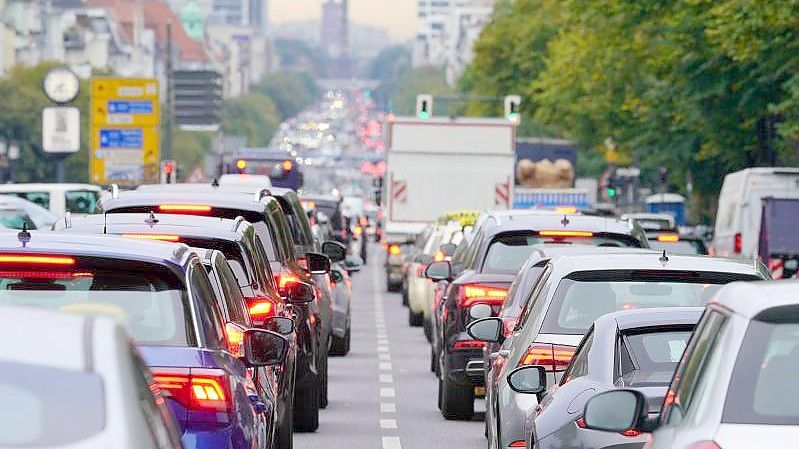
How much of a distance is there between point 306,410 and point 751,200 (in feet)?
79.9

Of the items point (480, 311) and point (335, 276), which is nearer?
point (480, 311)

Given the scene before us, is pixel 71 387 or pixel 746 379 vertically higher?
pixel 71 387

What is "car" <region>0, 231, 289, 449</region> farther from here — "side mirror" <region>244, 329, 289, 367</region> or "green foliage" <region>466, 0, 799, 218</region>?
"green foliage" <region>466, 0, 799, 218</region>

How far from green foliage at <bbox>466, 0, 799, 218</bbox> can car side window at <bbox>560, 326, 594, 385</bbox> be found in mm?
30444

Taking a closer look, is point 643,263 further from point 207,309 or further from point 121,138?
point 121,138

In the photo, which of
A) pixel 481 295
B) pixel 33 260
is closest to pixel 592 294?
pixel 33 260

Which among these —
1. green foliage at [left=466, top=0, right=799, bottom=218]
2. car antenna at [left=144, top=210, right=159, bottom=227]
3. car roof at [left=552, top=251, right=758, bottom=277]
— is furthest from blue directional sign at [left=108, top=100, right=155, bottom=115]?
car roof at [left=552, top=251, right=758, bottom=277]

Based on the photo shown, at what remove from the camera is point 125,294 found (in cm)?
894

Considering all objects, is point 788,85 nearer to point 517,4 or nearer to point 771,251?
point 771,251

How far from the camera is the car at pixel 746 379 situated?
5922 mm

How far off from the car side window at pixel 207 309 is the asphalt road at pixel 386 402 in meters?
6.45

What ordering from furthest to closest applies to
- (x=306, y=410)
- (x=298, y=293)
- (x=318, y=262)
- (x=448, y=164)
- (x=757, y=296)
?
(x=448, y=164), (x=318, y=262), (x=306, y=410), (x=298, y=293), (x=757, y=296)

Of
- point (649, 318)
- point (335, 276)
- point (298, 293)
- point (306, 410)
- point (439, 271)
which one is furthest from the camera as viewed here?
point (335, 276)

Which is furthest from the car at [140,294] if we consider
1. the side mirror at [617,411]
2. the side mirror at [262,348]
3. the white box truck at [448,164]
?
the white box truck at [448,164]
